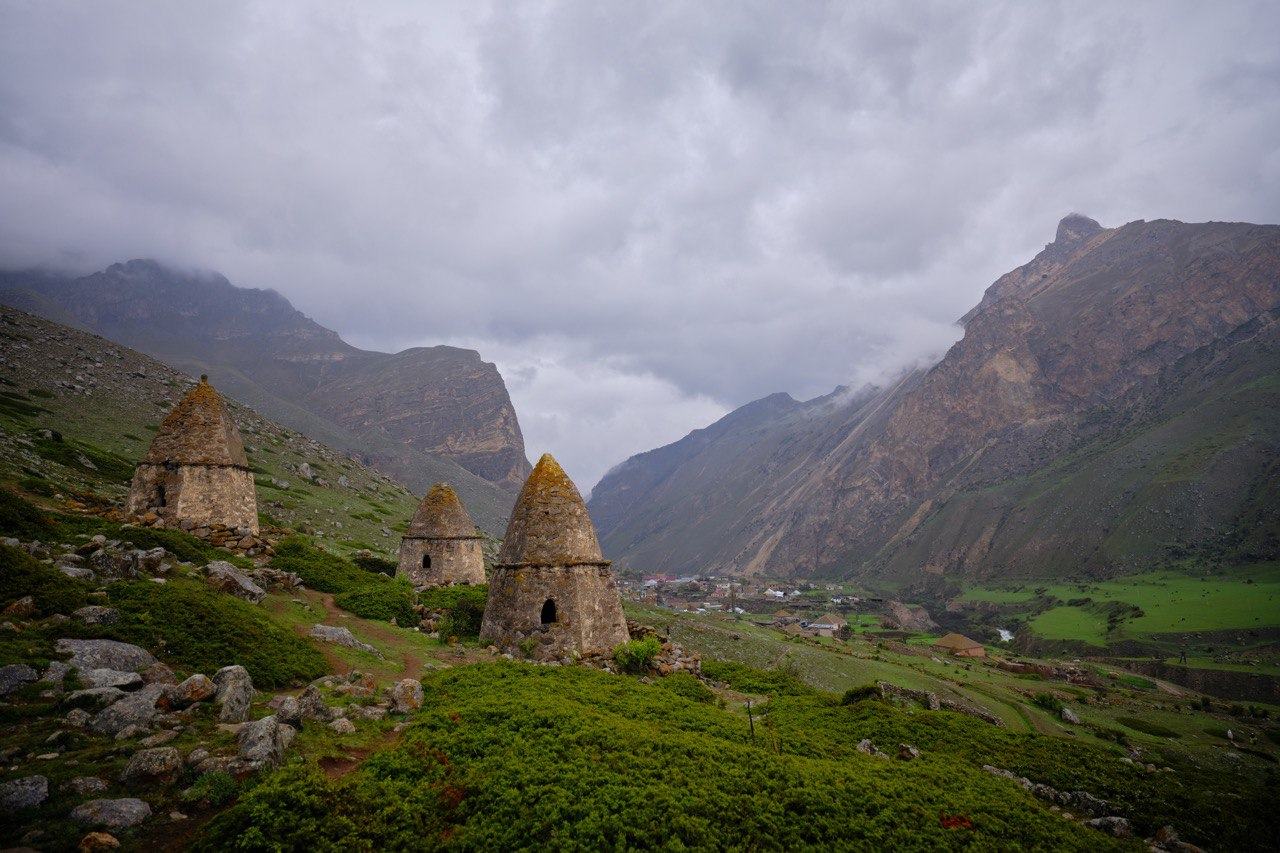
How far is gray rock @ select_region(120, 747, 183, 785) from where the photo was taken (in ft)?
20.9

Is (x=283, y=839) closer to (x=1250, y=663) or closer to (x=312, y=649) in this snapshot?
(x=312, y=649)

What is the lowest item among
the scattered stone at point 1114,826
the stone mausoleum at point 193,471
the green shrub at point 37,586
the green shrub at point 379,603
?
the scattered stone at point 1114,826

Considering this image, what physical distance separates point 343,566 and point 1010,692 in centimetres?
4186

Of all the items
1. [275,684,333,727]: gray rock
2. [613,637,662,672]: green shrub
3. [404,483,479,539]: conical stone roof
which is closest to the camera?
[275,684,333,727]: gray rock

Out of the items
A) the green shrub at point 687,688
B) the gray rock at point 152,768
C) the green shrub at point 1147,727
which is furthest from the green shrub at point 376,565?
the green shrub at point 1147,727

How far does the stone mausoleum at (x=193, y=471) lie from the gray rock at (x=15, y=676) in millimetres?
15057

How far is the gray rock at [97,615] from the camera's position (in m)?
10.1

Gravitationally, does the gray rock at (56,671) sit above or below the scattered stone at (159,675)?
above

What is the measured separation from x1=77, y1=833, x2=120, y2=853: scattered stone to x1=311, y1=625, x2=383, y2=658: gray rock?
10212 mm

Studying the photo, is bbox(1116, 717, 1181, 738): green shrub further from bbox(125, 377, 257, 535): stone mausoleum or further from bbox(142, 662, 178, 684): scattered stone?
bbox(125, 377, 257, 535): stone mausoleum

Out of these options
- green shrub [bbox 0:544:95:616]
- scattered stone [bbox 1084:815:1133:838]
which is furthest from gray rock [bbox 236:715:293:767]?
scattered stone [bbox 1084:815:1133:838]

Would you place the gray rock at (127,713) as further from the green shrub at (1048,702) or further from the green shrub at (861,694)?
the green shrub at (1048,702)

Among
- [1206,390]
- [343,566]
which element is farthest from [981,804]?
[1206,390]

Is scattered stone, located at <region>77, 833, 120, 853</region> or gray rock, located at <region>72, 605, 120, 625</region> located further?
gray rock, located at <region>72, 605, 120, 625</region>
